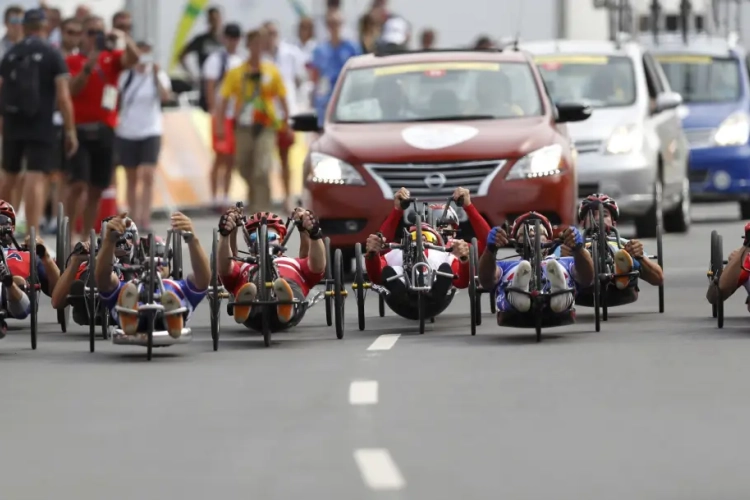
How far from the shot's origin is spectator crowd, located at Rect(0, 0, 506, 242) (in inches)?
873

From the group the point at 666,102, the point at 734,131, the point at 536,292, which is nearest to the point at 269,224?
the point at 536,292

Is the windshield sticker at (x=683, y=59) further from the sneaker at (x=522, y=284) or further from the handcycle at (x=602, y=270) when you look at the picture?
the sneaker at (x=522, y=284)

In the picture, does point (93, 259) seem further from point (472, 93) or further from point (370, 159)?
point (472, 93)

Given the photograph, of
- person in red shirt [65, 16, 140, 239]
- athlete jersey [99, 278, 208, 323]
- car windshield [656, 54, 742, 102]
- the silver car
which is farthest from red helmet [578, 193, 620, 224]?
car windshield [656, 54, 742, 102]

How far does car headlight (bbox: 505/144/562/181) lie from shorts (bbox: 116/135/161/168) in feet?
27.7

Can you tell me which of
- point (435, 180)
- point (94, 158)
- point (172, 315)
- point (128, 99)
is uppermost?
point (128, 99)

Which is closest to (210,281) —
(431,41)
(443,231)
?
(443,231)

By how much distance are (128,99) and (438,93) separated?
728 cm

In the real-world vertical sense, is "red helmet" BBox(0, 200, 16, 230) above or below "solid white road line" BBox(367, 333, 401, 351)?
above

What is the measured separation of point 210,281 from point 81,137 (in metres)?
10.1

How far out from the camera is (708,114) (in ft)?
89.5

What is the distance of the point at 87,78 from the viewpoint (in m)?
23.5

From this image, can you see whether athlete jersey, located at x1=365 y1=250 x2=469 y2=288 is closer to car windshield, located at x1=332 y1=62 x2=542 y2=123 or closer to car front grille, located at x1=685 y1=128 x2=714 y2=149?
car windshield, located at x1=332 y1=62 x2=542 y2=123

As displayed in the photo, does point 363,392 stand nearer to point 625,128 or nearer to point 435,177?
point 435,177
